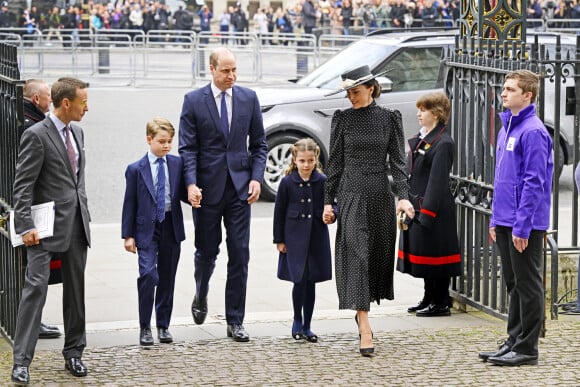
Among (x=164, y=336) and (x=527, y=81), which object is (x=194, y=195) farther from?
(x=527, y=81)

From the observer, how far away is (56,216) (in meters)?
7.24

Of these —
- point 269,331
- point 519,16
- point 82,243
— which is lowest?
point 269,331

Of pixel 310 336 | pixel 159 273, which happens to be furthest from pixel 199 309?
pixel 310 336

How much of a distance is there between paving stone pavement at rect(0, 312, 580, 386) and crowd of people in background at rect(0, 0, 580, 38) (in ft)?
97.4

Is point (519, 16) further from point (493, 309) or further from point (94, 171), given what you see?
point (94, 171)

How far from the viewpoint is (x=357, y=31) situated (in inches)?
1471

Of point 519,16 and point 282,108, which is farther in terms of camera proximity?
point 282,108

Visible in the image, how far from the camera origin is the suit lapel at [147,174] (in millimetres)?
8172

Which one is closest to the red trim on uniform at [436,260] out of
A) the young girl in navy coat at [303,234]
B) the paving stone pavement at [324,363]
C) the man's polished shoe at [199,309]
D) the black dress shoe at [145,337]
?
the paving stone pavement at [324,363]

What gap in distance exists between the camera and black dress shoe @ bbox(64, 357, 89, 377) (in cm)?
731

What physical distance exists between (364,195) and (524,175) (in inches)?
45.8

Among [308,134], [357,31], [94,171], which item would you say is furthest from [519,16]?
[357,31]

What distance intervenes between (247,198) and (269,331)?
37.0 inches

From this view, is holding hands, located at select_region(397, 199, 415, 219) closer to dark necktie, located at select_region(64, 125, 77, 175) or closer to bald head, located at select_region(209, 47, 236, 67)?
bald head, located at select_region(209, 47, 236, 67)
